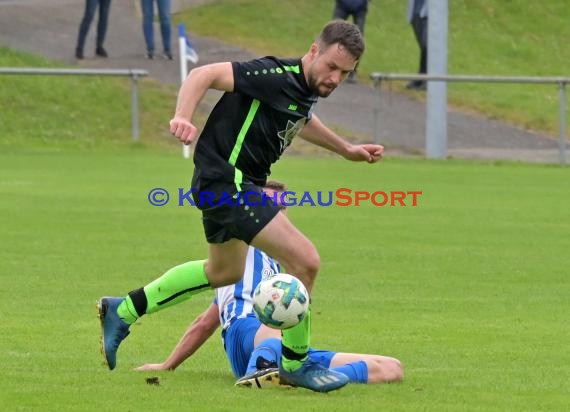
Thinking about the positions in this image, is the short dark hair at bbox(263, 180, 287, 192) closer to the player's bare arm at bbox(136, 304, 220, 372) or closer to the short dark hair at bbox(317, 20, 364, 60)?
the player's bare arm at bbox(136, 304, 220, 372)

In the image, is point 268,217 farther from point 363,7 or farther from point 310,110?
point 363,7

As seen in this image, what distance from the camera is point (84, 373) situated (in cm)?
852

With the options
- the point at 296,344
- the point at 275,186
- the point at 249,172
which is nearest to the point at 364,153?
the point at 275,186

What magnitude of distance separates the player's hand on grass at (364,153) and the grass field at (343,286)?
4.02ft

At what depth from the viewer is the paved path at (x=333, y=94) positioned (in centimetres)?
2770

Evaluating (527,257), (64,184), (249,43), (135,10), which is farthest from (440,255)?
(135,10)

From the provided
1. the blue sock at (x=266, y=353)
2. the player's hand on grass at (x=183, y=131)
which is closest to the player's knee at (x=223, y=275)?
the blue sock at (x=266, y=353)

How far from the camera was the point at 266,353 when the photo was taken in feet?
27.5

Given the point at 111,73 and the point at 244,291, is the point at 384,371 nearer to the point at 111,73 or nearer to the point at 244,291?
the point at 244,291

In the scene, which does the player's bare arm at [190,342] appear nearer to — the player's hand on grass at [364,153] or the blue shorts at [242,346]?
the blue shorts at [242,346]

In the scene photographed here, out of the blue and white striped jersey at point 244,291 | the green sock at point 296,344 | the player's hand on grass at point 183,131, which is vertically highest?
the player's hand on grass at point 183,131

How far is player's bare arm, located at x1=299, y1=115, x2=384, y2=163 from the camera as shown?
910 centimetres

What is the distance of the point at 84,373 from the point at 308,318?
1.38m

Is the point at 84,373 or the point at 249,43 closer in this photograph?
the point at 84,373
